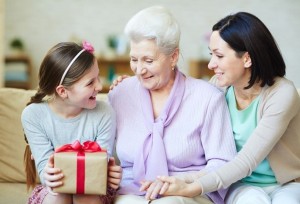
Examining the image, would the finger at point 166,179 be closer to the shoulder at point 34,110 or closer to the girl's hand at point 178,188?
the girl's hand at point 178,188

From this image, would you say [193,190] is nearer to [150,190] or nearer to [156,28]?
[150,190]

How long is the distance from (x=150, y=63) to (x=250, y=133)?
52cm

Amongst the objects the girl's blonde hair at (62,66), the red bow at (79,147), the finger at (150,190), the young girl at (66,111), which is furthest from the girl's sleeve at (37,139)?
the finger at (150,190)

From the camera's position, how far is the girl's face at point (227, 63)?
2.34 meters

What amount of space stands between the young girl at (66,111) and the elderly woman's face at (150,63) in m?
0.17

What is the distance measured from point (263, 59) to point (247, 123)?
28 centimetres

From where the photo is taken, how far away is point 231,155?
233cm

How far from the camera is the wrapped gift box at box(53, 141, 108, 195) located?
2031 millimetres

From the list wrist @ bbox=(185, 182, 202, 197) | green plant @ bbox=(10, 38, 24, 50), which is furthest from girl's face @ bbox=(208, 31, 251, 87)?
green plant @ bbox=(10, 38, 24, 50)

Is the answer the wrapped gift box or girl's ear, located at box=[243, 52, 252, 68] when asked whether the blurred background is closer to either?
girl's ear, located at box=[243, 52, 252, 68]

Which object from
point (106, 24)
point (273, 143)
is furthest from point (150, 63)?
point (106, 24)

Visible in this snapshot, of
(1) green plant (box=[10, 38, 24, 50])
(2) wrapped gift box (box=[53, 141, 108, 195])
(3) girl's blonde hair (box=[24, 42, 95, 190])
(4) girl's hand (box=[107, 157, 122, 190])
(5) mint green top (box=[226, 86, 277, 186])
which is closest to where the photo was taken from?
(2) wrapped gift box (box=[53, 141, 108, 195])

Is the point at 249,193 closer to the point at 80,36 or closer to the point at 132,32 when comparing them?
the point at 132,32

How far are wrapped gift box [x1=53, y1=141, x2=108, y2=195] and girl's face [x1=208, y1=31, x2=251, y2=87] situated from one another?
64 cm
